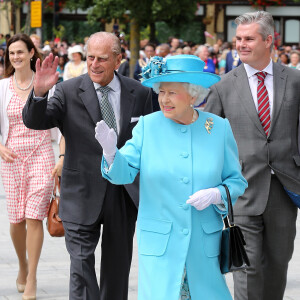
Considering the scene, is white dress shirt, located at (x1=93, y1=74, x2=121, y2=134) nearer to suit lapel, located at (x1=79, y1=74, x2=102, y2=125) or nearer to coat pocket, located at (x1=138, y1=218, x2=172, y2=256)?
suit lapel, located at (x1=79, y1=74, x2=102, y2=125)

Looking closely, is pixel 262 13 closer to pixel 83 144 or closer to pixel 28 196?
pixel 83 144

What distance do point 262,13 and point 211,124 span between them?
4.47 feet

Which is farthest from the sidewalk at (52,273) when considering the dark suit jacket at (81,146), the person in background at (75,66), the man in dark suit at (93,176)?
the person in background at (75,66)

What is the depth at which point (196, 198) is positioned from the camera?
162 inches

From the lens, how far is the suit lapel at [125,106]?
540 centimetres

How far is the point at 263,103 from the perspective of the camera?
5414mm

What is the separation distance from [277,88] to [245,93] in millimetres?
196

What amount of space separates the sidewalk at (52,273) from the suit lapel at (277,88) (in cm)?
172

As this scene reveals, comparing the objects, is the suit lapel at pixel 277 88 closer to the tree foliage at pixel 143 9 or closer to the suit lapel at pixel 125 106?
the suit lapel at pixel 125 106

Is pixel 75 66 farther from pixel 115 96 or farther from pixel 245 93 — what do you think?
pixel 245 93

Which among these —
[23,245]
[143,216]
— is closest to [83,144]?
[143,216]

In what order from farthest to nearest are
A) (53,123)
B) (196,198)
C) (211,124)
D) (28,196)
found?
(28,196) → (53,123) → (211,124) → (196,198)

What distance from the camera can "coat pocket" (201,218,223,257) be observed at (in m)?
4.27

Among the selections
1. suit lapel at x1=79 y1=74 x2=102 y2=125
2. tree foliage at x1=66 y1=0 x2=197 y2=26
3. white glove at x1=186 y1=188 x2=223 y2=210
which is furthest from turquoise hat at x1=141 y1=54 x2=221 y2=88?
tree foliage at x1=66 y1=0 x2=197 y2=26
